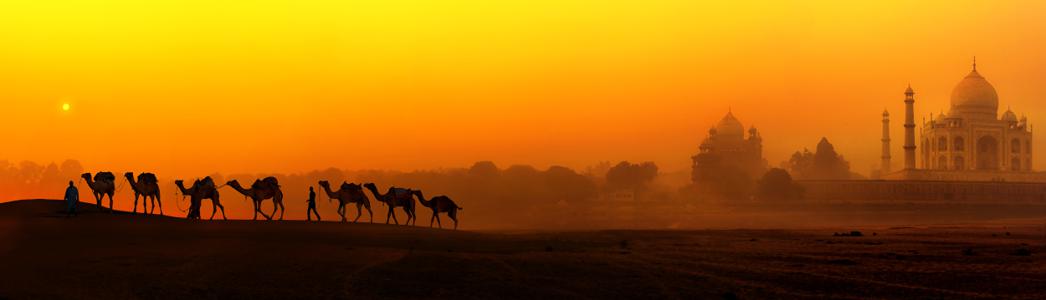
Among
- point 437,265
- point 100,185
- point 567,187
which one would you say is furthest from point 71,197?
point 567,187

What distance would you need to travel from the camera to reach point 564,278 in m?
22.8

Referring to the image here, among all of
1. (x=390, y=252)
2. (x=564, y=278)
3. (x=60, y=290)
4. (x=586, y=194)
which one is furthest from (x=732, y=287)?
(x=586, y=194)

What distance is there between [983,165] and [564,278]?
125m

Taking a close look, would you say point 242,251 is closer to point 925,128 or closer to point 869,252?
point 869,252

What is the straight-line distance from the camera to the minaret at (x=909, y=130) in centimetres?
12512

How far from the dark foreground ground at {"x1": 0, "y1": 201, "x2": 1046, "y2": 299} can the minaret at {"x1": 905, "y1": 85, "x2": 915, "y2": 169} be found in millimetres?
97717

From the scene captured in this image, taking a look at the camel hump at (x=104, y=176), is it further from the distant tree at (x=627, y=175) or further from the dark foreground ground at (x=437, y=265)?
the distant tree at (x=627, y=175)

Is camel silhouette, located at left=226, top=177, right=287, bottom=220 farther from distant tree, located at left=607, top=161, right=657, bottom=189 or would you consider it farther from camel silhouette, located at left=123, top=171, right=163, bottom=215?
distant tree, located at left=607, top=161, right=657, bottom=189

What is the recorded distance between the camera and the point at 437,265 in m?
23.7

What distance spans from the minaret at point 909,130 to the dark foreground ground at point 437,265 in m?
97.7

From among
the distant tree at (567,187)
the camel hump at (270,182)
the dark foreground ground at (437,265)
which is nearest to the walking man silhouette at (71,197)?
→ the dark foreground ground at (437,265)

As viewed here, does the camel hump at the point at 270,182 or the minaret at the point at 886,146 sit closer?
the camel hump at the point at 270,182

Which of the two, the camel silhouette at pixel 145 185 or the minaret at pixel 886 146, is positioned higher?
the minaret at pixel 886 146

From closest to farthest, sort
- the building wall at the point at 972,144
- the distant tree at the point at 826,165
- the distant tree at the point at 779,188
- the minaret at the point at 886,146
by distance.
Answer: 1. the distant tree at the point at 779,188
2. the building wall at the point at 972,144
3. the minaret at the point at 886,146
4. the distant tree at the point at 826,165
